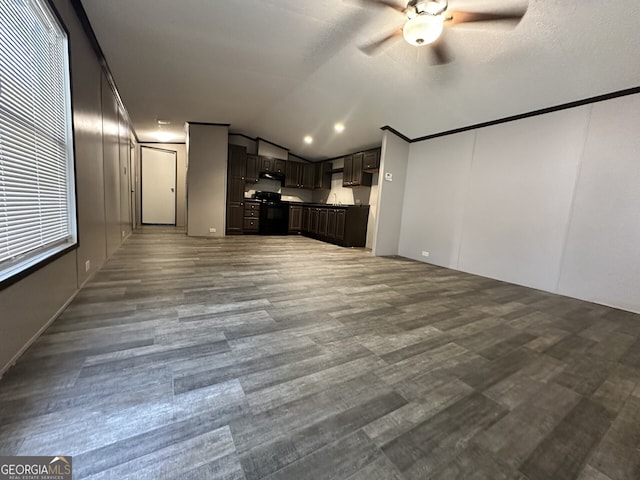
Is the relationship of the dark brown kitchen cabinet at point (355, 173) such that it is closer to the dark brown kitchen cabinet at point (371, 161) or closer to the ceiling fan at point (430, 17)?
the dark brown kitchen cabinet at point (371, 161)

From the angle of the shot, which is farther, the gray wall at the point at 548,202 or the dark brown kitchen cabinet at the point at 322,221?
the dark brown kitchen cabinet at the point at 322,221

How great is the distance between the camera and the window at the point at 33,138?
1.45 metres

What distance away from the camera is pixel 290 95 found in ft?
15.0

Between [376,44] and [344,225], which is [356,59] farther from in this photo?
[344,225]

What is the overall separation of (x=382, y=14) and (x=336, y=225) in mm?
4488

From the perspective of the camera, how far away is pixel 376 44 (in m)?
2.63

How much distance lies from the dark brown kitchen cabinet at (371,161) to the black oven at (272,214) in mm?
2646

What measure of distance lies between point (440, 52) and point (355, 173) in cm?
377

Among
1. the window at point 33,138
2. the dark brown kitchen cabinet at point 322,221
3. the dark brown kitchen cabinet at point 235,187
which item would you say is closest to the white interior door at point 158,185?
the dark brown kitchen cabinet at point 235,187

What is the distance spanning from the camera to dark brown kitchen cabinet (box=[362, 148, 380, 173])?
5.85 meters

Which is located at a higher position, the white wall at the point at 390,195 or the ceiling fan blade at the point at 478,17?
the ceiling fan blade at the point at 478,17

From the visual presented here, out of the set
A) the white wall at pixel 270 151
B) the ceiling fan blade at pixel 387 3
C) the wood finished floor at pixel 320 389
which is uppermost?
the ceiling fan blade at pixel 387 3

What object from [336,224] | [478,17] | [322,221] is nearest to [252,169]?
[322,221]

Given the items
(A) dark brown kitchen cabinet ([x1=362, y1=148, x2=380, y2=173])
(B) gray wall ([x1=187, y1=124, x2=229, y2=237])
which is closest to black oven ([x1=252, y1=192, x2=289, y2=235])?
(B) gray wall ([x1=187, y1=124, x2=229, y2=237])
